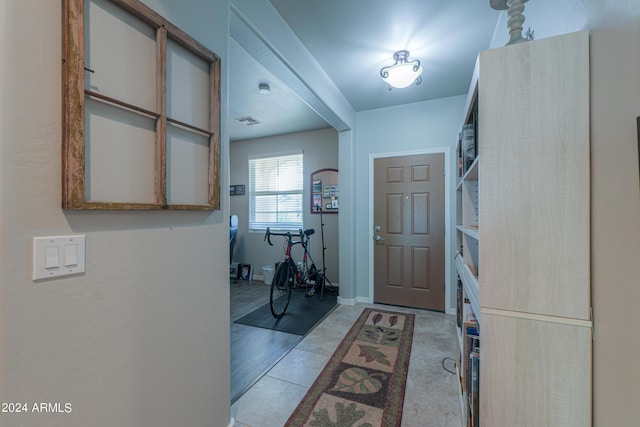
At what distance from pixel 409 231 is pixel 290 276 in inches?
65.2

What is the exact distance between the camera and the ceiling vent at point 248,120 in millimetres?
3900

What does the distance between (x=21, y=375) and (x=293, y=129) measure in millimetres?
4184

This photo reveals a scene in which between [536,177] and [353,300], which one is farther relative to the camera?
[353,300]

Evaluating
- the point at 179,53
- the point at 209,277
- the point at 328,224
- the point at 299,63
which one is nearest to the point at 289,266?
the point at 328,224

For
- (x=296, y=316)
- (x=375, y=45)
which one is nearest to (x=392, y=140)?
(x=375, y=45)

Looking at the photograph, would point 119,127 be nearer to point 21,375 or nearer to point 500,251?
point 21,375

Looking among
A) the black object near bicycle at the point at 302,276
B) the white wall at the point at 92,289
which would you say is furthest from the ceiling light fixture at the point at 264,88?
the black object near bicycle at the point at 302,276

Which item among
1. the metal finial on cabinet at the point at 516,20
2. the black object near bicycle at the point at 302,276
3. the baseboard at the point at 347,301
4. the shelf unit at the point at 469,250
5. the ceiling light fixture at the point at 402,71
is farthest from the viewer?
the baseboard at the point at 347,301

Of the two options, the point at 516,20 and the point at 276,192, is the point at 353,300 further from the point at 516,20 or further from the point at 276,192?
the point at 516,20

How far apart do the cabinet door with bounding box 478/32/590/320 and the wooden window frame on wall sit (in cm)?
124

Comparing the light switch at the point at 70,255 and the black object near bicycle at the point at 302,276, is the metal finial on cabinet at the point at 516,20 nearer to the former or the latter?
the light switch at the point at 70,255

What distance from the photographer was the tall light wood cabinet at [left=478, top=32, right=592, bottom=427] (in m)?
0.91

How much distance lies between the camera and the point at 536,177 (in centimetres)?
96

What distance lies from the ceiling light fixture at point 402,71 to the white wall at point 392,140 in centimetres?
114
